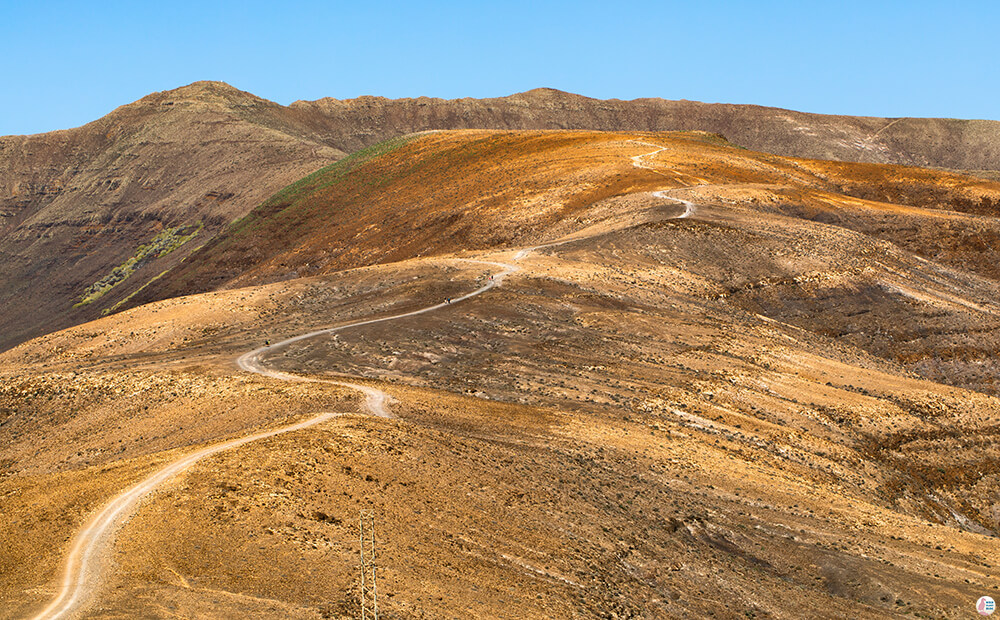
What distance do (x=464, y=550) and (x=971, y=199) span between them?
7091 centimetres

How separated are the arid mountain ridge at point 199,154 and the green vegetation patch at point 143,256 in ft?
0.93

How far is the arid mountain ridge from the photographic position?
114m

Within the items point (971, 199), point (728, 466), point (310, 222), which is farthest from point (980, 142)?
point (728, 466)

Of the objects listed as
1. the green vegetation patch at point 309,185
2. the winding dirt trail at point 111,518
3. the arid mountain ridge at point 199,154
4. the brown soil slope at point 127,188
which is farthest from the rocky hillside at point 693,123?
the winding dirt trail at point 111,518

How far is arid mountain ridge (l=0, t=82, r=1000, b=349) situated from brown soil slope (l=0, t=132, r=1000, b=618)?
60.2 meters

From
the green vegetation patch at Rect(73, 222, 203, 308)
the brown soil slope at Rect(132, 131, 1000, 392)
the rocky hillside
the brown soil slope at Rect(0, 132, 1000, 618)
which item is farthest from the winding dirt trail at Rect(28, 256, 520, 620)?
the rocky hillside

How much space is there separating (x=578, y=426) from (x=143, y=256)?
9822 cm

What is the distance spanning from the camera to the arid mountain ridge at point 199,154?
114250mm

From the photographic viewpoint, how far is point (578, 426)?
29938mm

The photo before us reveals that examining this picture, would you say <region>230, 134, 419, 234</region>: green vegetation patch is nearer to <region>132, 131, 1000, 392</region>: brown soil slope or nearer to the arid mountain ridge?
<region>132, 131, 1000, 392</region>: brown soil slope

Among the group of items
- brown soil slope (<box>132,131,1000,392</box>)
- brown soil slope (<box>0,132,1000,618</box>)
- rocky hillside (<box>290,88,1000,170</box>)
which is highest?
rocky hillside (<box>290,88,1000,170</box>)

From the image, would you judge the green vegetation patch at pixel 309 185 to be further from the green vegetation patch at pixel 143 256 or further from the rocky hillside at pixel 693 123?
the rocky hillside at pixel 693 123

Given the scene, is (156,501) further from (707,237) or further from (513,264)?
(707,237)

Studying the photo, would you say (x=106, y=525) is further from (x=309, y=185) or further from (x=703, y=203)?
(x=309, y=185)
